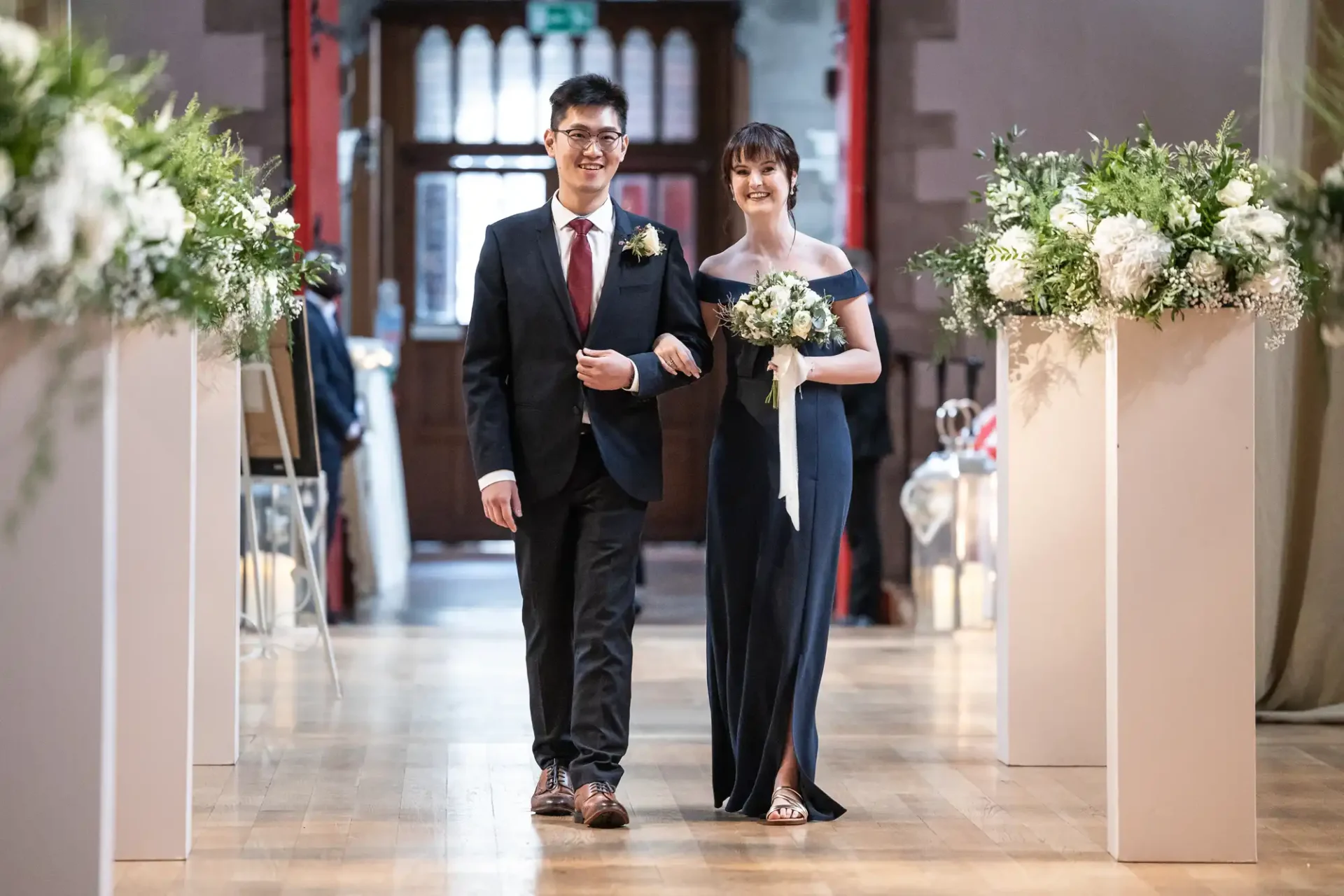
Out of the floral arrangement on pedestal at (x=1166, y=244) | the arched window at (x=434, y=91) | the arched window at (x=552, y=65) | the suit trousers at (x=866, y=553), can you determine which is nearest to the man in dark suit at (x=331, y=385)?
the suit trousers at (x=866, y=553)

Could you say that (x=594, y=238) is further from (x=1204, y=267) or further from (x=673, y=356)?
(x=1204, y=267)

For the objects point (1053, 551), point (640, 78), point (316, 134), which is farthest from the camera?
point (640, 78)

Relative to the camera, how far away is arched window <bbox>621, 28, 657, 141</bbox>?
11.9 meters

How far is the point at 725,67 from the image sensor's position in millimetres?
12016

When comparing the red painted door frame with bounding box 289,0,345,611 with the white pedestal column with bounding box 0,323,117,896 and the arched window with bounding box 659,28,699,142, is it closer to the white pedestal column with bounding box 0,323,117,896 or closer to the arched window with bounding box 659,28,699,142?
the arched window with bounding box 659,28,699,142

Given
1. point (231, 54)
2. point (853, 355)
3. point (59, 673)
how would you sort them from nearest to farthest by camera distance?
point (59, 673)
point (853, 355)
point (231, 54)

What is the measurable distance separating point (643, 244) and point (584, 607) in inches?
33.1

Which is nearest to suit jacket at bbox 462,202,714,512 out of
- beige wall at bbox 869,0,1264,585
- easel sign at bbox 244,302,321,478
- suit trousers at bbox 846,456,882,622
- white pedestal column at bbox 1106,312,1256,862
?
white pedestal column at bbox 1106,312,1256,862

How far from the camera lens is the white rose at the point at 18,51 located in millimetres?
2410

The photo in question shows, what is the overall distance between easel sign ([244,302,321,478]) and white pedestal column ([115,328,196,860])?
2002 mm

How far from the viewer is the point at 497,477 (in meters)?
3.95

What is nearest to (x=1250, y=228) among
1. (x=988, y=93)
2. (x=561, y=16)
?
Answer: (x=988, y=93)

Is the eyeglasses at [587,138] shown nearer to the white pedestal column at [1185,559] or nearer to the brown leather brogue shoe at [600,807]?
the white pedestal column at [1185,559]

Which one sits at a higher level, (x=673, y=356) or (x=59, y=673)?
(x=673, y=356)
